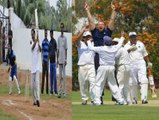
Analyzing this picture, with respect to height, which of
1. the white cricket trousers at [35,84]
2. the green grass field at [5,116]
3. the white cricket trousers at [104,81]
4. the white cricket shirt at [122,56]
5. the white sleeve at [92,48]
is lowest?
the white cricket trousers at [104,81]

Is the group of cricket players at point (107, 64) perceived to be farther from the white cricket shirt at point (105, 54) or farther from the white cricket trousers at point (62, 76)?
the white cricket trousers at point (62, 76)

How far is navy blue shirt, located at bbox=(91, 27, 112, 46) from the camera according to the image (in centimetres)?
1305

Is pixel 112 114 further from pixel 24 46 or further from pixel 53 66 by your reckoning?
pixel 24 46

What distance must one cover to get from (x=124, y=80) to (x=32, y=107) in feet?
29.4

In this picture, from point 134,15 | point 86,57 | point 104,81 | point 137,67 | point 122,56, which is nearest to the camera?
point 104,81

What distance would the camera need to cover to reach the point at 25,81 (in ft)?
19.7

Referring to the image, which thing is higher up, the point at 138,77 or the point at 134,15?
the point at 134,15

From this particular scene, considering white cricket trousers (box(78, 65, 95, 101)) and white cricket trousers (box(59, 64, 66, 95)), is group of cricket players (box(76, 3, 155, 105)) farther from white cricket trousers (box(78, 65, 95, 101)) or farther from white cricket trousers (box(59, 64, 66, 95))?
white cricket trousers (box(59, 64, 66, 95))

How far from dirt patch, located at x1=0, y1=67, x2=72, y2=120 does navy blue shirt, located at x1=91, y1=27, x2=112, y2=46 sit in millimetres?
7110

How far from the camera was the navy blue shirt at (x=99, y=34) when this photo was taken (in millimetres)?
13055

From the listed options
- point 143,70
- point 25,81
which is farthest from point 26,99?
point 143,70

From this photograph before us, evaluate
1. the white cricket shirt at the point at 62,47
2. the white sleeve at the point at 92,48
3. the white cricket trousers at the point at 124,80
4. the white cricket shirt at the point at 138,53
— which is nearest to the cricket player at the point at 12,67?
the white cricket shirt at the point at 62,47

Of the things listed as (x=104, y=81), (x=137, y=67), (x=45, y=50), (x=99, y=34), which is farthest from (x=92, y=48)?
(x=45, y=50)

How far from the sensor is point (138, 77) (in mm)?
15492
